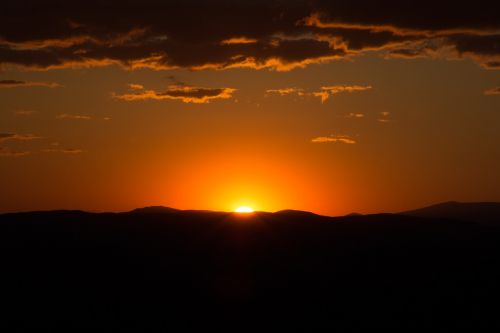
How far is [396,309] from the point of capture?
49.9 metres

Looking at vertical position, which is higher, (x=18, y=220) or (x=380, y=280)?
(x=18, y=220)

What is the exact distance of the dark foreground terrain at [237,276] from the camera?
158ft

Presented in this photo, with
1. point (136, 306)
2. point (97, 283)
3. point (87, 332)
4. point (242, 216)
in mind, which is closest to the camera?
point (87, 332)

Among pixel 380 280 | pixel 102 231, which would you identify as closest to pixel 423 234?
pixel 380 280

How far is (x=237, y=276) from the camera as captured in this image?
56781mm

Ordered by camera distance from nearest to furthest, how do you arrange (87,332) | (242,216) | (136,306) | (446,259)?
1. (87,332)
2. (136,306)
3. (446,259)
4. (242,216)

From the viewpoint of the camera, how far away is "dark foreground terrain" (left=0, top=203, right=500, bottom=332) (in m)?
48.2

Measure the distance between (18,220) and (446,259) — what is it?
3885 centimetres

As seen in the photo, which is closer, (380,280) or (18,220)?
(380,280)

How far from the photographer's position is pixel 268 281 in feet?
181

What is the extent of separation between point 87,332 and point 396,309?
1926cm

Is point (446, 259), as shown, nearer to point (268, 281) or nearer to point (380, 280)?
point (380, 280)

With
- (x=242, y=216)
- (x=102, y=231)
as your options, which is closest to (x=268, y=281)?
(x=102, y=231)

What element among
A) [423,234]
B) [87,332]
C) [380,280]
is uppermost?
[423,234]
